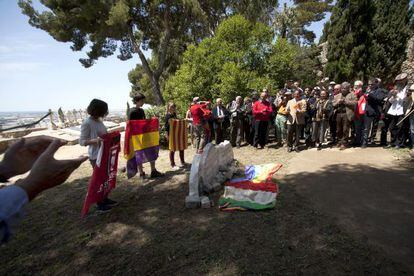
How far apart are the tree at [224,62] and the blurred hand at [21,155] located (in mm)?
10406

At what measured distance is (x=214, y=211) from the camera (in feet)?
13.4

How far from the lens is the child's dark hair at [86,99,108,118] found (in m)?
3.95

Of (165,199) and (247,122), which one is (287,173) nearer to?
(165,199)

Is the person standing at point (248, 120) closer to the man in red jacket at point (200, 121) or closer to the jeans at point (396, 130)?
the man in red jacket at point (200, 121)

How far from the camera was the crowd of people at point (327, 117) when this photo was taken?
6773mm

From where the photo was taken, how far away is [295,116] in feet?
24.6

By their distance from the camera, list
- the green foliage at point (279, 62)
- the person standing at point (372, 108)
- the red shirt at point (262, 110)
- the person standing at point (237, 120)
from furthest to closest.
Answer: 1. the green foliage at point (279, 62)
2. the person standing at point (237, 120)
3. the red shirt at point (262, 110)
4. the person standing at point (372, 108)

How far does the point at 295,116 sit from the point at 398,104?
267 centimetres

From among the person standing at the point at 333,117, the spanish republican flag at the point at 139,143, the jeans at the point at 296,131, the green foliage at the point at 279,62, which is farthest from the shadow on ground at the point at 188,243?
the green foliage at the point at 279,62

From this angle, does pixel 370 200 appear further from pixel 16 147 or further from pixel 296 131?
pixel 16 147

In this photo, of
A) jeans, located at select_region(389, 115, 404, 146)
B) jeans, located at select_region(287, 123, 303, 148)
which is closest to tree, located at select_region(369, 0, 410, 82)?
jeans, located at select_region(389, 115, 404, 146)

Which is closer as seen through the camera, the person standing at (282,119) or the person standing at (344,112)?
the person standing at (344,112)

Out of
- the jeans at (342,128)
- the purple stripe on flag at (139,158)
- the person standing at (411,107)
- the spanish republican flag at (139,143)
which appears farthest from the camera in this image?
the jeans at (342,128)

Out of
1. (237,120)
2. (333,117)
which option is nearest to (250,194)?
(333,117)
